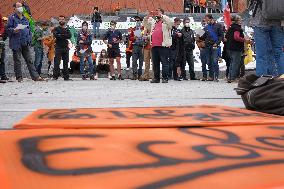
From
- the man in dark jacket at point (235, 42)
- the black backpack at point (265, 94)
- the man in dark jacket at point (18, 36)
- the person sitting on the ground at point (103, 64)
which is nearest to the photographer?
the black backpack at point (265, 94)

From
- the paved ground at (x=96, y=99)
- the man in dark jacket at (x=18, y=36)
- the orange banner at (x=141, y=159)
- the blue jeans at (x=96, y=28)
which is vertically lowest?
the paved ground at (x=96, y=99)

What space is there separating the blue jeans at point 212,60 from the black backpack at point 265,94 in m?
6.86

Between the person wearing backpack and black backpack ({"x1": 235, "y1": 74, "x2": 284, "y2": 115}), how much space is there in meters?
2.21

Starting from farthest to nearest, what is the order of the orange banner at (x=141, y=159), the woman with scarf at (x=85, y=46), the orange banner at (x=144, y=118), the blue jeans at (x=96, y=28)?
the blue jeans at (x=96, y=28) < the woman with scarf at (x=85, y=46) < the orange banner at (x=144, y=118) < the orange banner at (x=141, y=159)

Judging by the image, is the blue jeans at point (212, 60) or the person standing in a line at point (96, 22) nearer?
the blue jeans at point (212, 60)

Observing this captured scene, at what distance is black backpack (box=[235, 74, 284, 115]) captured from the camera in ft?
9.87

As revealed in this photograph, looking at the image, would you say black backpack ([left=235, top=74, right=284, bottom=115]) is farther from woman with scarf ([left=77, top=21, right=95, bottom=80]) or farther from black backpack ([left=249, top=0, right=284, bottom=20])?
woman with scarf ([left=77, top=21, right=95, bottom=80])

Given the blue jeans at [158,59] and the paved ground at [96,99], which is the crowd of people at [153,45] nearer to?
the blue jeans at [158,59]

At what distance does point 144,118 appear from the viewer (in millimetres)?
2445

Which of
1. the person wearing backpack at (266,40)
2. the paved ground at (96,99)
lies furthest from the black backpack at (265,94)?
the person wearing backpack at (266,40)

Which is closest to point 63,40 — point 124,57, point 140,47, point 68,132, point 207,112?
point 140,47

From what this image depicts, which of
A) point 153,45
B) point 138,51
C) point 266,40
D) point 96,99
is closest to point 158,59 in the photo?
point 153,45

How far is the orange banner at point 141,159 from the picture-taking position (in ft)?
4.02

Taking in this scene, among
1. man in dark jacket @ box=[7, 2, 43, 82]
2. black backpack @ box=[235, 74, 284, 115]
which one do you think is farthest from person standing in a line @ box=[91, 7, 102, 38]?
black backpack @ box=[235, 74, 284, 115]
